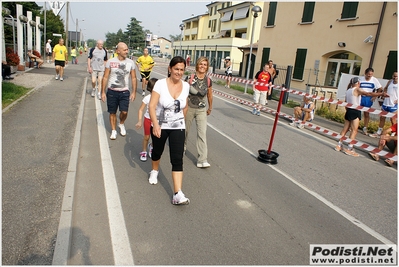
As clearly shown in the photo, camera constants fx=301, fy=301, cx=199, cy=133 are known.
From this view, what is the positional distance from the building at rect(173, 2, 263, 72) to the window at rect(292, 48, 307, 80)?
1210 centimetres

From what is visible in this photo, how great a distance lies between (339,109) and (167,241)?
33.3 feet

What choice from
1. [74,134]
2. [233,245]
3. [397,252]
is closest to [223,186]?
[233,245]

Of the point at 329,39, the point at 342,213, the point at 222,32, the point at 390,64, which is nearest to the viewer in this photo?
the point at 342,213

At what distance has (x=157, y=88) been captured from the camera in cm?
370

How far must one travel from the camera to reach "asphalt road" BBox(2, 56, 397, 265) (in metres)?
2.97

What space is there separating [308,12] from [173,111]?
19313 millimetres

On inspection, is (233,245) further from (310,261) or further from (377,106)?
(377,106)

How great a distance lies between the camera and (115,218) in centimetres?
345

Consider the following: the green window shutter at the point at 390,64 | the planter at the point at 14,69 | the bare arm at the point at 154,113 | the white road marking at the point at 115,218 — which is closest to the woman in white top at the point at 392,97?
the green window shutter at the point at 390,64

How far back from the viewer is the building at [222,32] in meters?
40.5

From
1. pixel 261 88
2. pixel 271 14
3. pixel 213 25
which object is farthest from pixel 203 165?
pixel 213 25

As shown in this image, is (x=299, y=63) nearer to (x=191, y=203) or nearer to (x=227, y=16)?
(x=191, y=203)

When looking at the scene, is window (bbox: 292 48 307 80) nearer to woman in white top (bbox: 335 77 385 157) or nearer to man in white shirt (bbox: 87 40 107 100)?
woman in white top (bbox: 335 77 385 157)

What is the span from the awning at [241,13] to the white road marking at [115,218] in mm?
40646
